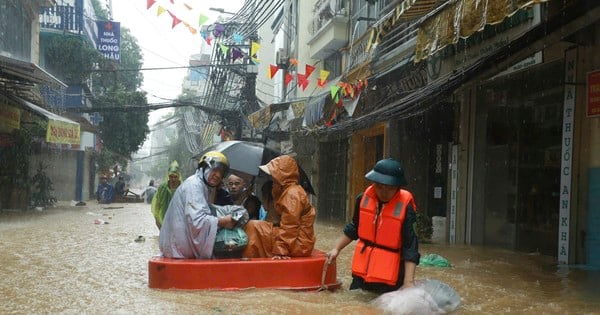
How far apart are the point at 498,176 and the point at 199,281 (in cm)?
667

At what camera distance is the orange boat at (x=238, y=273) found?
4.61 meters

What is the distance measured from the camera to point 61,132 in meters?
16.4

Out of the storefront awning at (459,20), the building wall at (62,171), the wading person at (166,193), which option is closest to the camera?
the storefront awning at (459,20)

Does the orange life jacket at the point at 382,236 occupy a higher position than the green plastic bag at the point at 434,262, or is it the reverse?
the orange life jacket at the point at 382,236

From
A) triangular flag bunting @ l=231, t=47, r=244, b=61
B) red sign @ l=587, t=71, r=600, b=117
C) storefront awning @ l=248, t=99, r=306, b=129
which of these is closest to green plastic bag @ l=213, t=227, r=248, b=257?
red sign @ l=587, t=71, r=600, b=117

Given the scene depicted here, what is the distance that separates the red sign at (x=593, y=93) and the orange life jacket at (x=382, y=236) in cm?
382

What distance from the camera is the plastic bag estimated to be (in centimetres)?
387

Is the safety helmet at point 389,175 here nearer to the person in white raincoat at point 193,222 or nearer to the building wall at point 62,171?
the person in white raincoat at point 193,222

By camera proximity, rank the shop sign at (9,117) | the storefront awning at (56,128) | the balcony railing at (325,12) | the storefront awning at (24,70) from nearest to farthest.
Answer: the storefront awning at (24,70) < the shop sign at (9,117) < the storefront awning at (56,128) < the balcony railing at (325,12)

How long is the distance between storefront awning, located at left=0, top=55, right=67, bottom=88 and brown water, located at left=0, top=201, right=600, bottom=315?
3.85 m

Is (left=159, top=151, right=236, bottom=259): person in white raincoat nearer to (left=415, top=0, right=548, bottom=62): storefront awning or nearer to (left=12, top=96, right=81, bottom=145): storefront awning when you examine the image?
(left=415, top=0, right=548, bottom=62): storefront awning

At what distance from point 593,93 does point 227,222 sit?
4.98 metres

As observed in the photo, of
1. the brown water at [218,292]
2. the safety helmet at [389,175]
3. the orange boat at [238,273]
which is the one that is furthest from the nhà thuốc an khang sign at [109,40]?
the safety helmet at [389,175]

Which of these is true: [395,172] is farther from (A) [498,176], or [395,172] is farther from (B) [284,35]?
(B) [284,35]
